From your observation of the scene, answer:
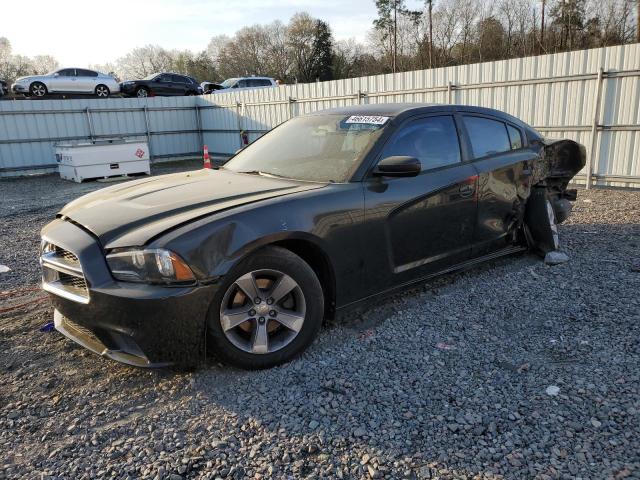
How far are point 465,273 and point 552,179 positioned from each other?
6.28 feet

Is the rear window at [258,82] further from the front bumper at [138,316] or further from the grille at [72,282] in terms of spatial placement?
the front bumper at [138,316]

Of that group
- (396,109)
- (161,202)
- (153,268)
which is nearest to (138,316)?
(153,268)

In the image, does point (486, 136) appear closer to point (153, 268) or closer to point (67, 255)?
point (153, 268)

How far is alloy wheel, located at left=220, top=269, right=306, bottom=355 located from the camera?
2938mm

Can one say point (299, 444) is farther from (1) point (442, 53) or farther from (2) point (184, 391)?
(1) point (442, 53)

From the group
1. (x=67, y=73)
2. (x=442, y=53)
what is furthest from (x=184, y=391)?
(x=442, y=53)

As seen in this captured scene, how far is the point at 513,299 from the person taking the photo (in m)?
4.20

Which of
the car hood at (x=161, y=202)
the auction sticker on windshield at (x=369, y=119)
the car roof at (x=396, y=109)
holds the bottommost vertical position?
the car hood at (x=161, y=202)

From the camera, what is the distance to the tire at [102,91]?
83.1 feet

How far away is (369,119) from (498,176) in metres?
1.43

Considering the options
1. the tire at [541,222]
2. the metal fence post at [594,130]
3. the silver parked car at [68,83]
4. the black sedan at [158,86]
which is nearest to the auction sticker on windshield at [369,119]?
the tire at [541,222]

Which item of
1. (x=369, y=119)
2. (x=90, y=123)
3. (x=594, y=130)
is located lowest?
(x=594, y=130)

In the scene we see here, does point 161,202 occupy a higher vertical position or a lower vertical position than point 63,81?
lower

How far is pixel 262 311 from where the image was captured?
3021 millimetres
